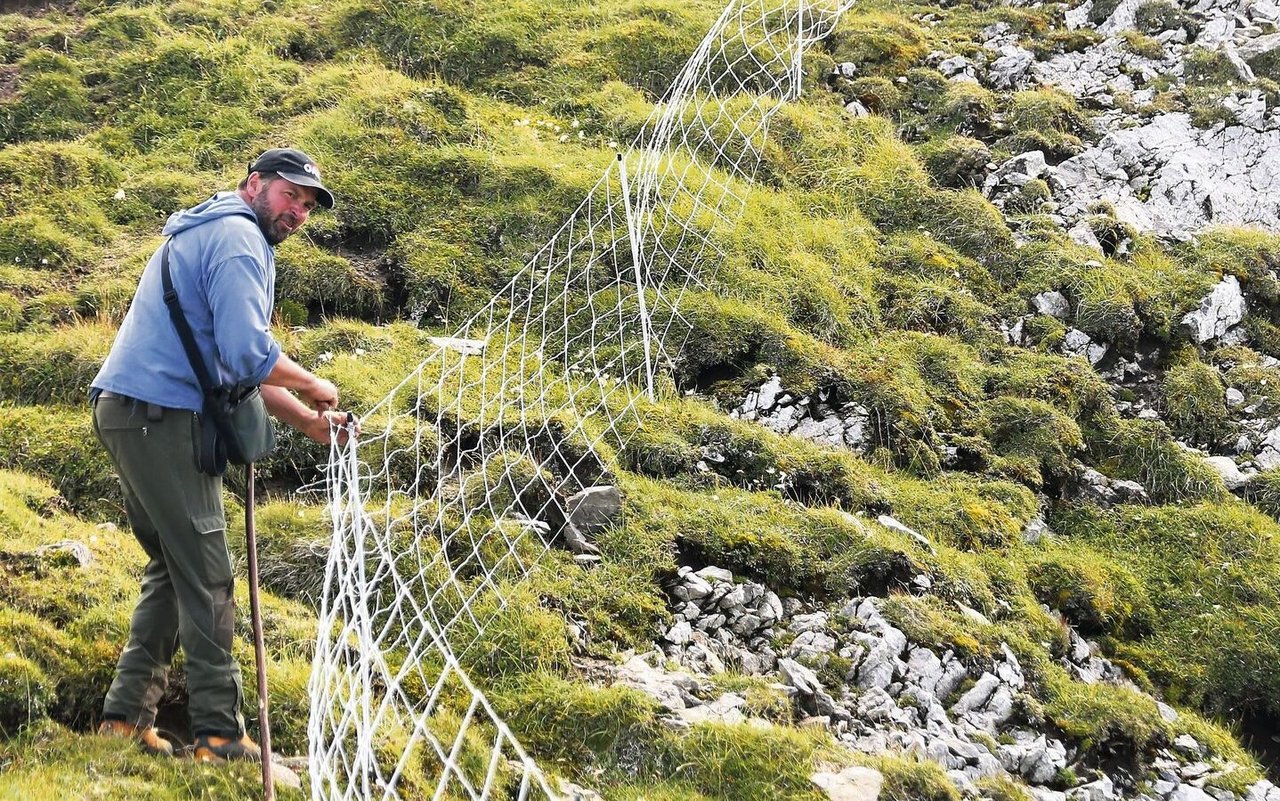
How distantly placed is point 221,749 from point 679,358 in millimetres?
3998

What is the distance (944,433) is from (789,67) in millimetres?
4938

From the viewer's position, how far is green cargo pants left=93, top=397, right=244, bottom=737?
388cm

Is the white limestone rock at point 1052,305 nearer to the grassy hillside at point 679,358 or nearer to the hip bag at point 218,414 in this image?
the grassy hillside at point 679,358

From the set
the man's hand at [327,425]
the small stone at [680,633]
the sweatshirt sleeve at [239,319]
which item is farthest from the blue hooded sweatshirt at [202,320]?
the small stone at [680,633]

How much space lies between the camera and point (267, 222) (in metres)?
4.11

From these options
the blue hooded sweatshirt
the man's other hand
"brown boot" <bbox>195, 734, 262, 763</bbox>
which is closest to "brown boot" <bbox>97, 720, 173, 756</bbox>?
"brown boot" <bbox>195, 734, 262, 763</bbox>

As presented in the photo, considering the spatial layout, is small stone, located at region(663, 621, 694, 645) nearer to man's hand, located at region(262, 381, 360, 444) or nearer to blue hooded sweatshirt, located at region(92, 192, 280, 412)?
man's hand, located at region(262, 381, 360, 444)

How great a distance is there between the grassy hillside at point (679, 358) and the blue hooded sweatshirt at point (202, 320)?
1.31 meters

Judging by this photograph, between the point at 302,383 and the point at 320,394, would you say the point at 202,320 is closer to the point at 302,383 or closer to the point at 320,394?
the point at 302,383

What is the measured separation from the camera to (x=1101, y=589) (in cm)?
607

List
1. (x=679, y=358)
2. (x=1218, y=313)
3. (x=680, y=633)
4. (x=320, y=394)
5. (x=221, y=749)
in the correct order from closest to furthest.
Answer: (x=221, y=749) → (x=320, y=394) → (x=680, y=633) → (x=679, y=358) → (x=1218, y=313)

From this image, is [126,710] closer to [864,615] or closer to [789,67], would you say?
[864,615]

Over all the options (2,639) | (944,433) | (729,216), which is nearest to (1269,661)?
(944,433)

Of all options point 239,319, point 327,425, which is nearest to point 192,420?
point 239,319
